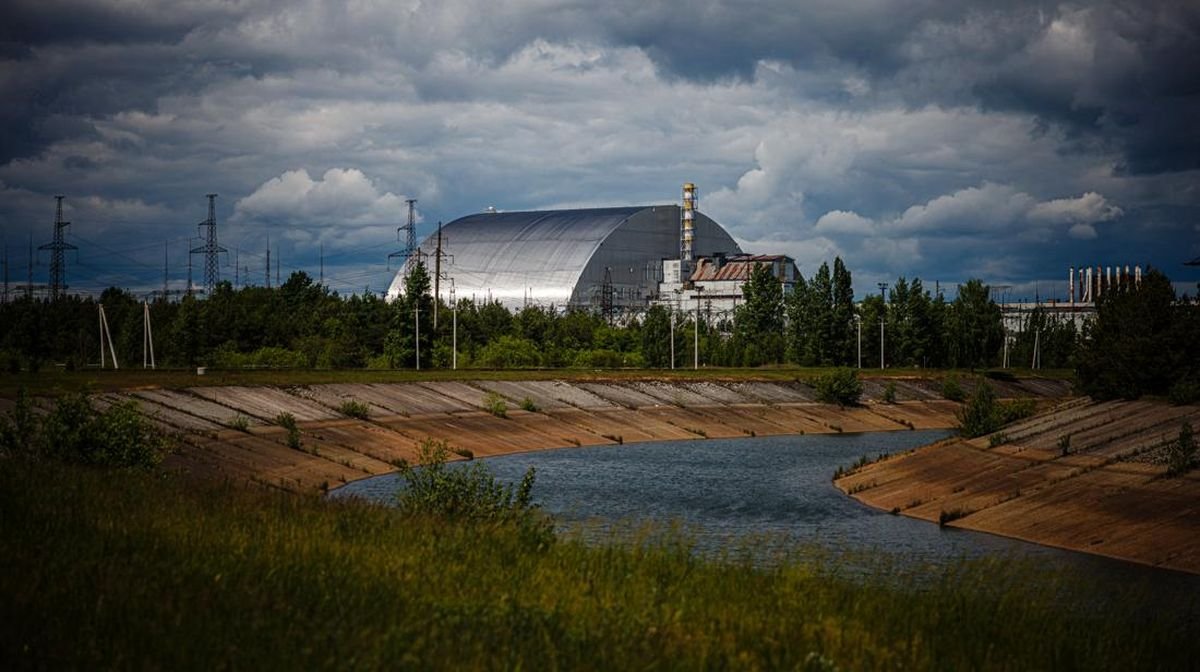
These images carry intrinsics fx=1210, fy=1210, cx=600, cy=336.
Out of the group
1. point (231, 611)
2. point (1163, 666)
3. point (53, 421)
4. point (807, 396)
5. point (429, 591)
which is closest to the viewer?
point (231, 611)

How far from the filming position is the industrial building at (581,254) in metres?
176

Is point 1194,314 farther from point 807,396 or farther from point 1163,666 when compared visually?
point 807,396

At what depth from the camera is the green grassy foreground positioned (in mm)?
13164

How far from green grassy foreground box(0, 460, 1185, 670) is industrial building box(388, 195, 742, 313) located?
496 ft

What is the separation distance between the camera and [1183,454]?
41438 millimetres

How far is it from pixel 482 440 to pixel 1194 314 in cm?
3899

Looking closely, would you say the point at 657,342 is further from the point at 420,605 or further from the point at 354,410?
the point at 420,605

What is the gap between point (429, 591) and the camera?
16562mm

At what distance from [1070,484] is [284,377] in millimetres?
52045

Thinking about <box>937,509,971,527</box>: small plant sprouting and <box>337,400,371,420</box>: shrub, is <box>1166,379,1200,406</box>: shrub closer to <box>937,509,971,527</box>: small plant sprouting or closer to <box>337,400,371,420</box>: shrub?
<box>937,509,971,527</box>: small plant sprouting

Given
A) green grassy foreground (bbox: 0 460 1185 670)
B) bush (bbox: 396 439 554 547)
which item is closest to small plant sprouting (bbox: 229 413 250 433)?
bush (bbox: 396 439 554 547)

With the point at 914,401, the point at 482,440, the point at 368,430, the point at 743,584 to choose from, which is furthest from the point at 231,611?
the point at 914,401

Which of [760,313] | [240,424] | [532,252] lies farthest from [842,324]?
[240,424]

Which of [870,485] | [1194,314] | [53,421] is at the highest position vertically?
[1194,314]
